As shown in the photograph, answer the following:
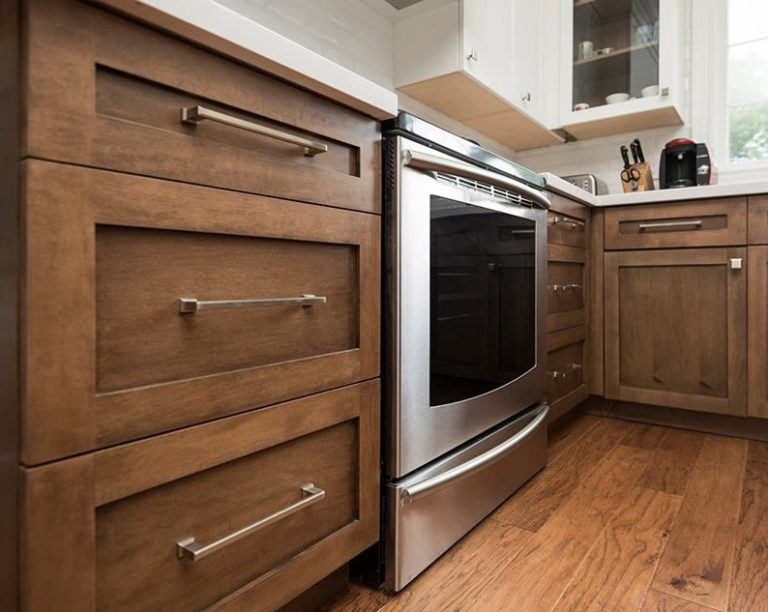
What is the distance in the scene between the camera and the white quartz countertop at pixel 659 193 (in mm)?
1734

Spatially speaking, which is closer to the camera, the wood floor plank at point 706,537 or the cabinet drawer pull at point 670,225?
the wood floor plank at point 706,537

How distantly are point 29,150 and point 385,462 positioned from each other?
72 centimetres

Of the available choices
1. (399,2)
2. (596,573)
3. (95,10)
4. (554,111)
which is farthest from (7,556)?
(554,111)

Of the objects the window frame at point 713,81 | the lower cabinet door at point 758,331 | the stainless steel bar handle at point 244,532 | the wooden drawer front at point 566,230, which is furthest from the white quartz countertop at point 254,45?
the window frame at point 713,81

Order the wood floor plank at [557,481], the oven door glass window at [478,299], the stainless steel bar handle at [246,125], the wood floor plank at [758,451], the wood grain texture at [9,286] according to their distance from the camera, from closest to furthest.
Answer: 1. the wood grain texture at [9,286]
2. the stainless steel bar handle at [246,125]
3. the oven door glass window at [478,299]
4. the wood floor plank at [557,481]
5. the wood floor plank at [758,451]

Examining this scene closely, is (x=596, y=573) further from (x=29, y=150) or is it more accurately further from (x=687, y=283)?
(x=687, y=283)

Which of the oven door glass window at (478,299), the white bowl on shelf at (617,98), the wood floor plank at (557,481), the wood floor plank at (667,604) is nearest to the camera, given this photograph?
the wood floor plank at (667,604)

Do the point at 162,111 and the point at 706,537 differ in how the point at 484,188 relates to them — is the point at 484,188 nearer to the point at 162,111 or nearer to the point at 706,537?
the point at 162,111

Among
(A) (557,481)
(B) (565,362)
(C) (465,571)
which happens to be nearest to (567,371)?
(B) (565,362)

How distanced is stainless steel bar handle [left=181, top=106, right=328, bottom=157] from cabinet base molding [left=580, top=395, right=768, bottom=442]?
1.83m

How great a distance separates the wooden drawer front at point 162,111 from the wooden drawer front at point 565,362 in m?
1.15

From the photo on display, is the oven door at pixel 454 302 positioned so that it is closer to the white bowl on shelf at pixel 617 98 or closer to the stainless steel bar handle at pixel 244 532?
the stainless steel bar handle at pixel 244 532

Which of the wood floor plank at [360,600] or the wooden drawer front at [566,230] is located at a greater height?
the wooden drawer front at [566,230]

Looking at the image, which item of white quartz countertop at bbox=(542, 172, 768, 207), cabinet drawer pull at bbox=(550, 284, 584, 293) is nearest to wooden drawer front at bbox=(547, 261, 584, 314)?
cabinet drawer pull at bbox=(550, 284, 584, 293)
